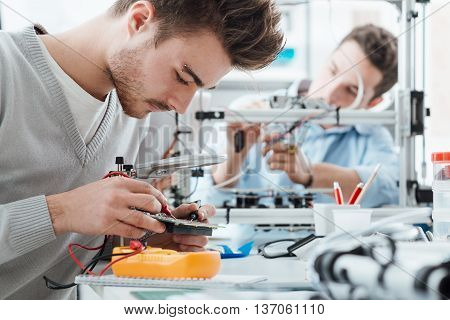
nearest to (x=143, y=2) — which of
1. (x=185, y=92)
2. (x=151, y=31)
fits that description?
(x=151, y=31)

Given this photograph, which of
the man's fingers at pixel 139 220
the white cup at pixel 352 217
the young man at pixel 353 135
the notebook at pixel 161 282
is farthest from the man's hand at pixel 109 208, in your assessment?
the young man at pixel 353 135

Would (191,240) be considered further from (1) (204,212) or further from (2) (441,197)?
(2) (441,197)

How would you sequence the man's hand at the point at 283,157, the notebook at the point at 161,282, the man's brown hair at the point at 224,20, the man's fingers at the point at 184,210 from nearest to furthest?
1. the notebook at the point at 161,282
2. the man's fingers at the point at 184,210
3. the man's brown hair at the point at 224,20
4. the man's hand at the point at 283,157

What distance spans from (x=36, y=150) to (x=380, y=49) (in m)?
1.79

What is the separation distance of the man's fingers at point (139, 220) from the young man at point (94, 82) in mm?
180

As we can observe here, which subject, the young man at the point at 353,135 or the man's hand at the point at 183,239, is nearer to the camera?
the man's hand at the point at 183,239

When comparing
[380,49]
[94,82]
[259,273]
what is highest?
[380,49]

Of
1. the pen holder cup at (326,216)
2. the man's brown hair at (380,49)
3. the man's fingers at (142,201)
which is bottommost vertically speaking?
the pen holder cup at (326,216)

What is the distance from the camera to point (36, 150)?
3.06 ft

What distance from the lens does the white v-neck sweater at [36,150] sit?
3.01ft

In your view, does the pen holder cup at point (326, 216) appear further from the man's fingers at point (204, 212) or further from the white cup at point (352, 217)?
the man's fingers at point (204, 212)

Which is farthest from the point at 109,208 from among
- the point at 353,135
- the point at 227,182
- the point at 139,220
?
the point at 353,135

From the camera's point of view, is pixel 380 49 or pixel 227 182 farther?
pixel 380 49
